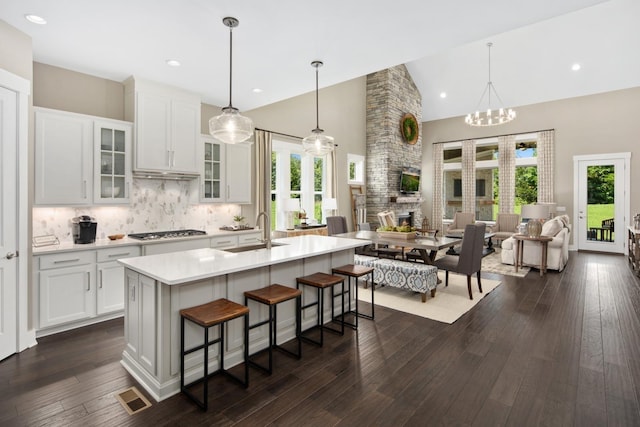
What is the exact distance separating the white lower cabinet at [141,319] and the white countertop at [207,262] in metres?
0.11

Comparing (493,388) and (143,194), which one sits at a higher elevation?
(143,194)

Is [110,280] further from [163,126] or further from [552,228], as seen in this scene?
[552,228]

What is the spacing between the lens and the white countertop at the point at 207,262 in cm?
230

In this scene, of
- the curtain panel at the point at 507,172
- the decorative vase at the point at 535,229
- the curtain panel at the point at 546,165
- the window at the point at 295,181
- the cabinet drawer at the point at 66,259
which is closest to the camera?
the cabinet drawer at the point at 66,259

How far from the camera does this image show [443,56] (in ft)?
29.1

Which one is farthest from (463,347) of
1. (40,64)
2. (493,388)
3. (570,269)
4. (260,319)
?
(40,64)

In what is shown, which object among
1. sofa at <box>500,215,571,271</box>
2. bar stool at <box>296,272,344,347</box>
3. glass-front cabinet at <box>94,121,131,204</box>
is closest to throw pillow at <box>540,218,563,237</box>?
sofa at <box>500,215,571,271</box>

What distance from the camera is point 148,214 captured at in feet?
15.2

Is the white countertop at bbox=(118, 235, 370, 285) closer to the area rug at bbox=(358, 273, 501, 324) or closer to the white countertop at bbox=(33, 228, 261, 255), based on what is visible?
the white countertop at bbox=(33, 228, 261, 255)

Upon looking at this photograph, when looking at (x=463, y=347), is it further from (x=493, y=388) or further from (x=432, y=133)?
(x=432, y=133)

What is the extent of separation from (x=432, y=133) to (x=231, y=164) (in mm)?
7643

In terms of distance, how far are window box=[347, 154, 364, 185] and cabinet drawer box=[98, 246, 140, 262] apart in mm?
5841

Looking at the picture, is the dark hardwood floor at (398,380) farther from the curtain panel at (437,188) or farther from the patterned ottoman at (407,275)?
the curtain panel at (437,188)

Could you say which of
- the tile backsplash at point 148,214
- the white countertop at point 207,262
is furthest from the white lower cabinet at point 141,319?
the tile backsplash at point 148,214
